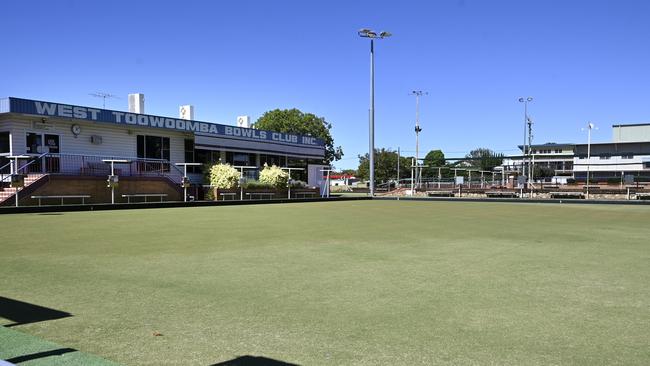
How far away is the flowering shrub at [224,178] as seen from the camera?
25.9 metres

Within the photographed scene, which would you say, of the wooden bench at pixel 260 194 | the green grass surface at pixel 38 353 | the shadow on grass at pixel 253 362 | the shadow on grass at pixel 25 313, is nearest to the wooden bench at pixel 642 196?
the wooden bench at pixel 260 194

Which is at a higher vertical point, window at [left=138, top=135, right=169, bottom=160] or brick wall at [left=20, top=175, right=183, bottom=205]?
window at [left=138, top=135, right=169, bottom=160]

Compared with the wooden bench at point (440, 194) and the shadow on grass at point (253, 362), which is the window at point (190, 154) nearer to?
the wooden bench at point (440, 194)

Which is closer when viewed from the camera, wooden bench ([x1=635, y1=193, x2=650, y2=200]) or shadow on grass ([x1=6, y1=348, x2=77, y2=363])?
shadow on grass ([x1=6, y1=348, x2=77, y2=363])

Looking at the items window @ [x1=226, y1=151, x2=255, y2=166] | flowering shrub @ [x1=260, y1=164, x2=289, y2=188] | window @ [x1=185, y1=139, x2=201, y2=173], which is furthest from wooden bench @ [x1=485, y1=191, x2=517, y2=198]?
window @ [x1=185, y1=139, x2=201, y2=173]

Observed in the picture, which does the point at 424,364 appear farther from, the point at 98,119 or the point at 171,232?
the point at 98,119

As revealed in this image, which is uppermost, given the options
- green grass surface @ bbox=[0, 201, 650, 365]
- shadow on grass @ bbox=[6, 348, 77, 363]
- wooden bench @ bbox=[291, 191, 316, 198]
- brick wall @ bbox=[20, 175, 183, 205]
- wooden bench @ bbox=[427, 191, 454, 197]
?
brick wall @ bbox=[20, 175, 183, 205]

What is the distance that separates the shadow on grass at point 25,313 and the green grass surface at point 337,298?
11cm

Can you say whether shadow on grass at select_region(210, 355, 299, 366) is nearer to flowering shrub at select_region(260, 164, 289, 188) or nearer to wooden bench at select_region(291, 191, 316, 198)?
flowering shrub at select_region(260, 164, 289, 188)

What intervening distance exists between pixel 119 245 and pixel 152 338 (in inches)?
200

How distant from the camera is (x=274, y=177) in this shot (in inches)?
1135

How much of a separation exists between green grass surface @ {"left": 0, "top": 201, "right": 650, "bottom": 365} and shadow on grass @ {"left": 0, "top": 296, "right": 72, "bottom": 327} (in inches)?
4.5

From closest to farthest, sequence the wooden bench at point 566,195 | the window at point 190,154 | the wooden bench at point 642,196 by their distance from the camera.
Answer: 1. the window at point 190,154
2. the wooden bench at point 642,196
3. the wooden bench at point 566,195

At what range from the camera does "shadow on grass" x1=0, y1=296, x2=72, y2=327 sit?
3842 millimetres
